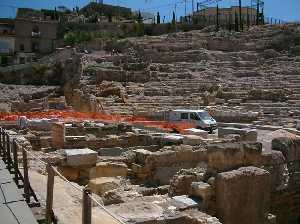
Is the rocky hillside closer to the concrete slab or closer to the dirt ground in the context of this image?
the concrete slab

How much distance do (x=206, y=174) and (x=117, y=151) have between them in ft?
17.9

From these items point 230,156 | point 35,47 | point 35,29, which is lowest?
point 230,156

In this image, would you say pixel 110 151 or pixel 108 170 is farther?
pixel 110 151

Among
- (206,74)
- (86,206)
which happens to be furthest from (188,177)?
(206,74)

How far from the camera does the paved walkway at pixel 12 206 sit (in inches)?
187

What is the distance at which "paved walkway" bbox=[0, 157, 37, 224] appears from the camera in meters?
4.75

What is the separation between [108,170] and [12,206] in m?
5.66

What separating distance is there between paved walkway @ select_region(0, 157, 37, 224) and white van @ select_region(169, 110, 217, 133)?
572 inches

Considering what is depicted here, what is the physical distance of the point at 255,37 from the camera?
4591 centimetres

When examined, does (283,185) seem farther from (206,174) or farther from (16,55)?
(16,55)

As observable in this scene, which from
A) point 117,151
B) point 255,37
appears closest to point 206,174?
point 117,151

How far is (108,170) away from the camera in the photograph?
10.9m

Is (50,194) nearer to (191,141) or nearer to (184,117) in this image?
(191,141)

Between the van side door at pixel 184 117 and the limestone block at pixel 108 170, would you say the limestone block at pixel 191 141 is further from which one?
the van side door at pixel 184 117
